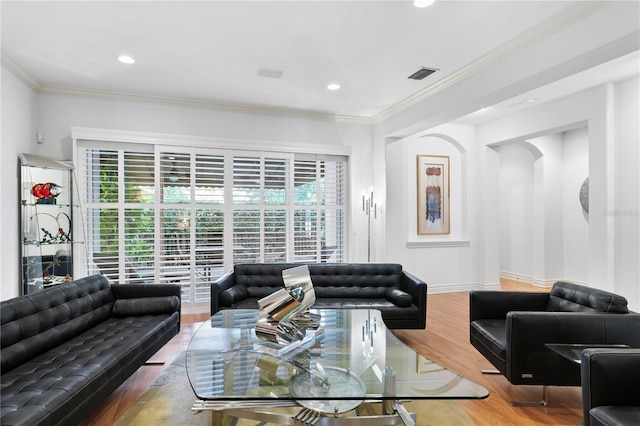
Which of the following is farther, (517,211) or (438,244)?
(517,211)

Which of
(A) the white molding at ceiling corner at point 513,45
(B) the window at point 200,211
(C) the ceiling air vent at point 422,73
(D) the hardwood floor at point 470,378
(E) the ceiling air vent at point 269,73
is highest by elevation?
(E) the ceiling air vent at point 269,73

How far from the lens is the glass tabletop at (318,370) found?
169 centimetres

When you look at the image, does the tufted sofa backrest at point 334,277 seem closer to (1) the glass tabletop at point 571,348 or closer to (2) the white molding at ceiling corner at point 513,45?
(1) the glass tabletop at point 571,348

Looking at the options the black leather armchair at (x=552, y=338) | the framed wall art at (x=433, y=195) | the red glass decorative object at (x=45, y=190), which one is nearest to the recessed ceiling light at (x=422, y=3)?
the black leather armchair at (x=552, y=338)

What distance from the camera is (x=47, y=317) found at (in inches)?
97.8

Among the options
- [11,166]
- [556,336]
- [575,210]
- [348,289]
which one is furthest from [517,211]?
[11,166]

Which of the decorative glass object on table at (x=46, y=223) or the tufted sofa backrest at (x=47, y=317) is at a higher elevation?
the decorative glass object on table at (x=46, y=223)

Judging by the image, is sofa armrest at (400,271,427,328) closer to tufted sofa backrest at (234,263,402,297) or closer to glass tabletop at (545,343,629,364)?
tufted sofa backrest at (234,263,402,297)

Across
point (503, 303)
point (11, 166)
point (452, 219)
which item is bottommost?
point (503, 303)

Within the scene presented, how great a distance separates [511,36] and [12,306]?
4379 millimetres

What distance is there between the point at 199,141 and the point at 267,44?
210 cm

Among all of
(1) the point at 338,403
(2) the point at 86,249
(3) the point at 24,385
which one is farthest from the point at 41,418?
(2) the point at 86,249

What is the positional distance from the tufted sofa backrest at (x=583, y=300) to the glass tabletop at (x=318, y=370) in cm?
151

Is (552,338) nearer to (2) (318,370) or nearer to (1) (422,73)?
(2) (318,370)
